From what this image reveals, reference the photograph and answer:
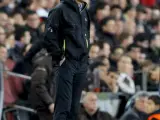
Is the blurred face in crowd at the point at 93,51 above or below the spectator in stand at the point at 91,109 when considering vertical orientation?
above

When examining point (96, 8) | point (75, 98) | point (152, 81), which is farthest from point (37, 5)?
point (75, 98)

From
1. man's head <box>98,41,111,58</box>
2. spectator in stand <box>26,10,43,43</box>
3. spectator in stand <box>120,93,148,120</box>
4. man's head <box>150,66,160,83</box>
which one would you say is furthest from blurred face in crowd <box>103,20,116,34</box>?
spectator in stand <box>120,93,148,120</box>

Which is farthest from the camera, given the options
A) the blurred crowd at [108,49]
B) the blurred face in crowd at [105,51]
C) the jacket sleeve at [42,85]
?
the blurred face in crowd at [105,51]

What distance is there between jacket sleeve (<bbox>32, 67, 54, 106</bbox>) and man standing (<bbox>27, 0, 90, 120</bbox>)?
216cm

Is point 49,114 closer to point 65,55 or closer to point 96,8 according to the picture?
point 65,55

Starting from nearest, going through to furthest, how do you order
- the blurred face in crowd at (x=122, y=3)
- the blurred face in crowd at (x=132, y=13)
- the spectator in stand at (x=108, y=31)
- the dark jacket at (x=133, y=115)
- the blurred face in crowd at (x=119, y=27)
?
the dark jacket at (x=133, y=115) → the spectator in stand at (x=108, y=31) → the blurred face in crowd at (x=119, y=27) → the blurred face in crowd at (x=132, y=13) → the blurred face in crowd at (x=122, y=3)

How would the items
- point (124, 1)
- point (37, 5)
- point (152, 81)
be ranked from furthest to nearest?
point (124, 1) < point (37, 5) < point (152, 81)

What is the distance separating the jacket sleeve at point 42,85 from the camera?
1099 cm

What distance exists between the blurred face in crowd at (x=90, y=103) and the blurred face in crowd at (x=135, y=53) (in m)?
3.86

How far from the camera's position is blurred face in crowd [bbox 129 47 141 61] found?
603 inches

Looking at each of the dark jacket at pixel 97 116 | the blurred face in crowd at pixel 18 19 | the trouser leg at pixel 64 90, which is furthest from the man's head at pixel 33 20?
the trouser leg at pixel 64 90

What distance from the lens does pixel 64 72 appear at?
8719 millimetres

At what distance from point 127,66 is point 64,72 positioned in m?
4.95

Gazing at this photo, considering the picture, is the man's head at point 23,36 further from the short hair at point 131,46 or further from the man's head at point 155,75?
the short hair at point 131,46
